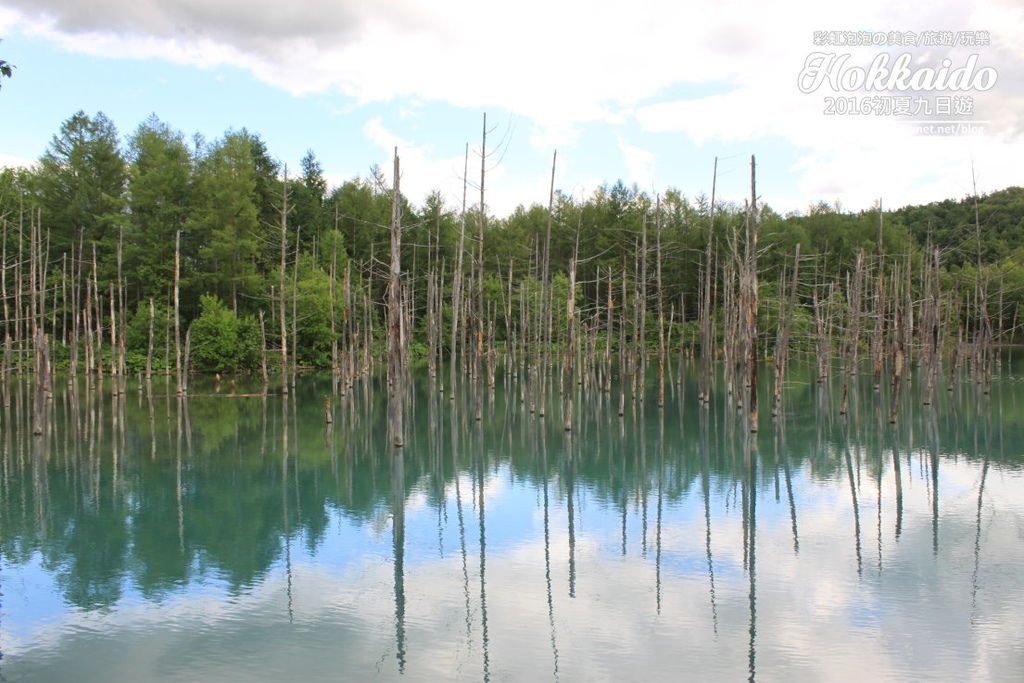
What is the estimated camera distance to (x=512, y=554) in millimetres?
10023

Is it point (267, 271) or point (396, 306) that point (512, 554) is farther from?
point (267, 271)

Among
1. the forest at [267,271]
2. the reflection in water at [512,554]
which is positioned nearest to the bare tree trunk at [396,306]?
the reflection in water at [512,554]

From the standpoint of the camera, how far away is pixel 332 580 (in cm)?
897

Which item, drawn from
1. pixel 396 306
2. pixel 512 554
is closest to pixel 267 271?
pixel 396 306

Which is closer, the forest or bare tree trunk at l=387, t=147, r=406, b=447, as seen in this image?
bare tree trunk at l=387, t=147, r=406, b=447

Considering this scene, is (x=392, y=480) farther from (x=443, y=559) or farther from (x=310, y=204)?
(x=310, y=204)

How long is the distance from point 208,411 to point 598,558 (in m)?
17.2

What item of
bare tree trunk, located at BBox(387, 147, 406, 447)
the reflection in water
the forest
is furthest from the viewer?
the forest

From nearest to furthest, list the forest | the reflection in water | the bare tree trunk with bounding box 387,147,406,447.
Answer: the reflection in water
the bare tree trunk with bounding box 387,147,406,447
the forest

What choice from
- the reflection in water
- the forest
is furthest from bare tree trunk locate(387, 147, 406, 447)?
the forest

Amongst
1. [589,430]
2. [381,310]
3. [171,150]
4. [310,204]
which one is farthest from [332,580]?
[310,204]

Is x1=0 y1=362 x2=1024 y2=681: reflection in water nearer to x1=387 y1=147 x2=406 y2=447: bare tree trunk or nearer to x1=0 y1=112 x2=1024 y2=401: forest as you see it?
x1=387 y1=147 x2=406 y2=447: bare tree trunk

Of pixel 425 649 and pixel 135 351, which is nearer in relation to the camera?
pixel 425 649

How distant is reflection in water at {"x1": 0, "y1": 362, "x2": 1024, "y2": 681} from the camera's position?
22.8 ft
